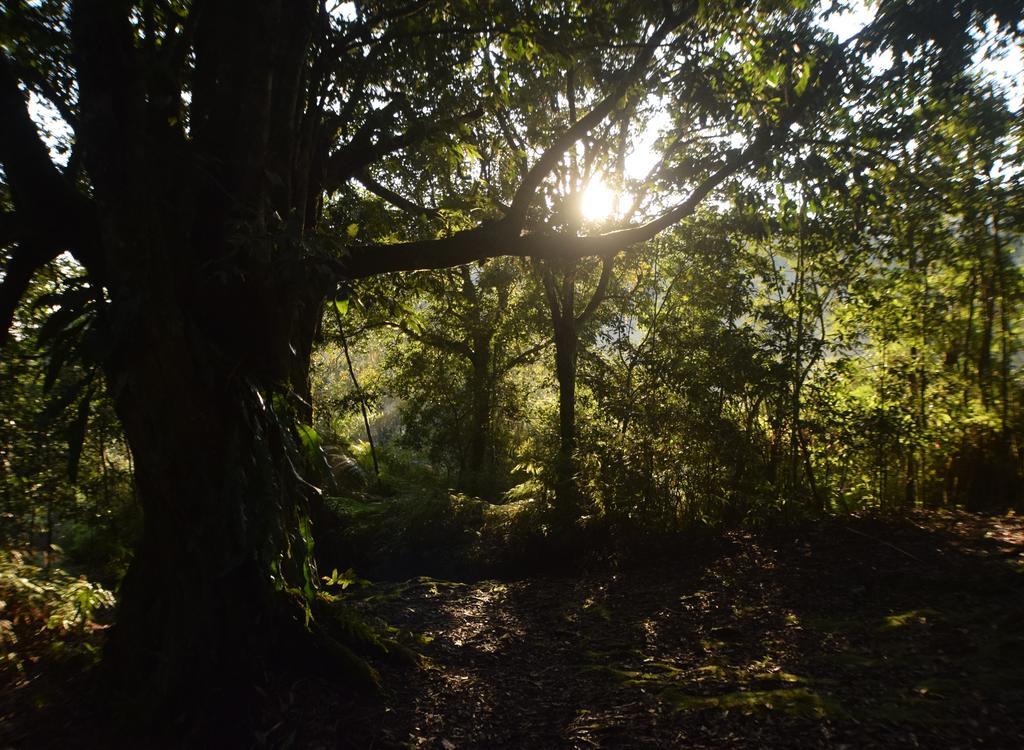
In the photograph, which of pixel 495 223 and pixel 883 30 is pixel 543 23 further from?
pixel 883 30

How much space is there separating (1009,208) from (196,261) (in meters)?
8.06

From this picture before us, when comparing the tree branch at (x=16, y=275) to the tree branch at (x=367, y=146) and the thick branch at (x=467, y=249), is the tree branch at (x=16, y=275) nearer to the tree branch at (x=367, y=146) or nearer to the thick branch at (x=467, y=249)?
the thick branch at (x=467, y=249)

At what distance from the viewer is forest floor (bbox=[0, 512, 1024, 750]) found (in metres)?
3.22

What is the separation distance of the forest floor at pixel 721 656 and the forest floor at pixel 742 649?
0.02m

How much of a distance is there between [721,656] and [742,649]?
0.20m

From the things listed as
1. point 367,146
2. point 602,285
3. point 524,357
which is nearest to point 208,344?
point 367,146

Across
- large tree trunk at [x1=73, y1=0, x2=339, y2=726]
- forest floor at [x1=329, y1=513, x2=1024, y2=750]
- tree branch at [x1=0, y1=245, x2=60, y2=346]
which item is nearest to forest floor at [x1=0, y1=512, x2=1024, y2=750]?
forest floor at [x1=329, y1=513, x2=1024, y2=750]

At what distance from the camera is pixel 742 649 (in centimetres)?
449

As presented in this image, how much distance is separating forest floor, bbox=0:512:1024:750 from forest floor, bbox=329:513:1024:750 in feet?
0.06

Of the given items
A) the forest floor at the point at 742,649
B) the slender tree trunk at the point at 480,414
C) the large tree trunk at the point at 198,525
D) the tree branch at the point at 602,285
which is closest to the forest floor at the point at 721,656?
the forest floor at the point at 742,649

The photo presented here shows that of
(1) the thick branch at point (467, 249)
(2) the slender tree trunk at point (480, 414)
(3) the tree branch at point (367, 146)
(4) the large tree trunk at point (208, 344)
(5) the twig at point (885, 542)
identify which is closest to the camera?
(4) the large tree trunk at point (208, 344)

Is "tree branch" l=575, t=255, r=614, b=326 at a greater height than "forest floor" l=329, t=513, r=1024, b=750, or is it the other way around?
"tree branch" l=575, t=255, r=614, b=326

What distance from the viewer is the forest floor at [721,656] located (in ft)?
10.6

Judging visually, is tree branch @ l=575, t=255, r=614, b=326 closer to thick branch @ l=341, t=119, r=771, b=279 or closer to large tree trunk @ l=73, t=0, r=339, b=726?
thick branch @ l=341, t=119, r=771, b=279
